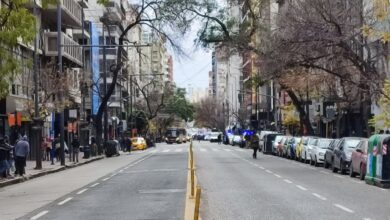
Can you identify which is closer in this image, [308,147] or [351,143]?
[351,143]

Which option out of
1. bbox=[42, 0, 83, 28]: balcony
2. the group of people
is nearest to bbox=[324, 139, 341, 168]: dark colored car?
the group of people

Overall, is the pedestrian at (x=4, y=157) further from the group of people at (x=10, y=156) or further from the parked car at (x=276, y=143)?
the parked car at (x=276, y=143)

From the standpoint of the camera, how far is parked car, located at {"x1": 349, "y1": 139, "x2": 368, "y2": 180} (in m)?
25.2

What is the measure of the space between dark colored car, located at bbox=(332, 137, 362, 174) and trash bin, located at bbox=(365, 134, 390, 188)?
424 centimetres

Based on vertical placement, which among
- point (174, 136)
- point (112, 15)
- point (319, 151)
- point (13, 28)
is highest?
point (112, 15)

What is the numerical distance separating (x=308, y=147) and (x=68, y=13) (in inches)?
919

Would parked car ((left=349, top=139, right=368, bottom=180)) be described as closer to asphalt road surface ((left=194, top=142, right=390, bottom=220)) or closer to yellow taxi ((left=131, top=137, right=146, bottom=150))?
asphalt road surface ((left=194, top=142, right=390, bottom=220))

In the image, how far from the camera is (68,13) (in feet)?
175

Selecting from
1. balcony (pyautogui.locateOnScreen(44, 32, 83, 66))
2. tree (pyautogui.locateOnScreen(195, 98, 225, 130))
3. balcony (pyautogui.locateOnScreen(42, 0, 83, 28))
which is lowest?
tree (pyautogui.locateOnScreen(195, 98, 225, 130))

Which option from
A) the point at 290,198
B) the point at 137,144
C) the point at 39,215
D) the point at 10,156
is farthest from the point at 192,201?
the point at 137,144

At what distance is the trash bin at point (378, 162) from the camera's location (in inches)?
868

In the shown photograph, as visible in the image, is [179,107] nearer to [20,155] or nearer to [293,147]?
[293,147]

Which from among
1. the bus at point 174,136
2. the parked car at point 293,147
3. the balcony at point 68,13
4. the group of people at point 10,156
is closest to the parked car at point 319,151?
the parked car at point 293,147

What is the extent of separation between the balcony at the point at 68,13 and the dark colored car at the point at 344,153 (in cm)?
2589
